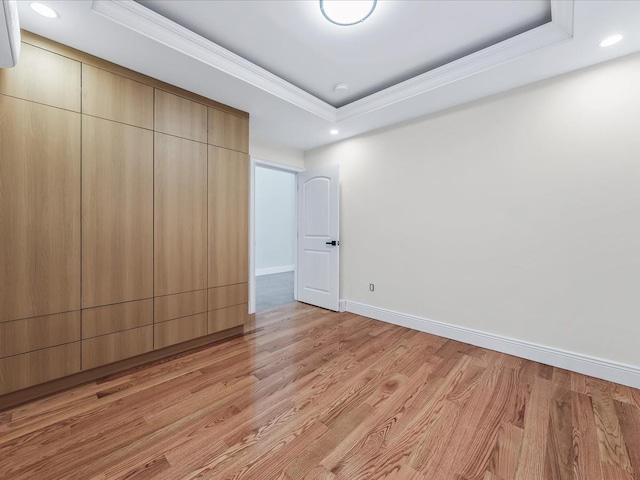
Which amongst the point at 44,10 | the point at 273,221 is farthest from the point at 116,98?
the point at 273,221

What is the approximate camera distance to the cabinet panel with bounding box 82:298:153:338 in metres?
2.12

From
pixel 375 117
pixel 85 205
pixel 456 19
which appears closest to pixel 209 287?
pixel 85 205

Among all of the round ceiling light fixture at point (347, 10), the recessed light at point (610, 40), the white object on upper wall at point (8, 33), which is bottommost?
the white object on upper wall at point (8, 33)

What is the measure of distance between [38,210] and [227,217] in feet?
4.78

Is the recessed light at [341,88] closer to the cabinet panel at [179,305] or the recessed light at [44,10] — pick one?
the recessed light at [44,10]

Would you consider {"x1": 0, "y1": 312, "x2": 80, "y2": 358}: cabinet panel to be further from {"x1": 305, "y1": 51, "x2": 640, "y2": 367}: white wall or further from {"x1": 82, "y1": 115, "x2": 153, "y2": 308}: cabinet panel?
{"x1": 305, "y1": 51, "x2": 640, "y2": 367}: white wall

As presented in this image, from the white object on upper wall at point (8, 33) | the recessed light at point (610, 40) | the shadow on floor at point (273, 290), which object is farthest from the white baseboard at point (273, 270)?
the recessed light at point (610, 40)

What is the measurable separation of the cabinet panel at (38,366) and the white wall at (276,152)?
2.90m

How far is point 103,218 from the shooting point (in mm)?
2172

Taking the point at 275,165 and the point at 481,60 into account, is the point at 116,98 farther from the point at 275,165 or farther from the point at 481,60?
the point at 481,60

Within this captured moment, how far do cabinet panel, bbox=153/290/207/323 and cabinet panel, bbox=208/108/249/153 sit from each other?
63.0 inches

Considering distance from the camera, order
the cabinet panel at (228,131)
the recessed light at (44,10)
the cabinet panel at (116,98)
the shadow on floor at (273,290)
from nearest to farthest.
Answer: the recessed light at (44,10) → the cabinet panel at (116,98) → the cabinet panel at (228,131) → the shadow on floor at (273,290)

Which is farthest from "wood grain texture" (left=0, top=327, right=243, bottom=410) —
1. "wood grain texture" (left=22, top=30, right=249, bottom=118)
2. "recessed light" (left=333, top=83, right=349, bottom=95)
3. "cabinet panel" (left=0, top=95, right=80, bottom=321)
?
"recessed light" (left=333, top=83, right=349, bottom=95)

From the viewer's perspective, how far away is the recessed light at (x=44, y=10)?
1639 mm
